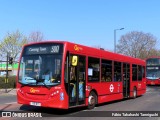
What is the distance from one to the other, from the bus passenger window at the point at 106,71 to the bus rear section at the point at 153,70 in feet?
79.6

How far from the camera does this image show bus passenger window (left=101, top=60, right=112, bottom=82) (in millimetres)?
16078

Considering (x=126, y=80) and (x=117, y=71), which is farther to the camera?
(x=126, y=80)

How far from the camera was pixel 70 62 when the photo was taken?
12898mm

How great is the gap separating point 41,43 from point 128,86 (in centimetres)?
861

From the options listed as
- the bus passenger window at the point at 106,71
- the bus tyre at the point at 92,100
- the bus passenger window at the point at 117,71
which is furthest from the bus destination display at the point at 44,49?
the bus passenger window at the point at 117,71

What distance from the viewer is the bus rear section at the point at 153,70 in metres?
40.2

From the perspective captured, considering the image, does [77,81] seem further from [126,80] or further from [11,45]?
[11,45]

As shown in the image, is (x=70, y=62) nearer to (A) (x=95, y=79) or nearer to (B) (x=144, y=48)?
(A) (x=95, y=79)

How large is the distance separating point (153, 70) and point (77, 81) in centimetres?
2873

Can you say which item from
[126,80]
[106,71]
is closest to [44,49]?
[106,71]

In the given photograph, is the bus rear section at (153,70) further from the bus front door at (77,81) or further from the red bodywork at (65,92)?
the bus front door at (77,81)

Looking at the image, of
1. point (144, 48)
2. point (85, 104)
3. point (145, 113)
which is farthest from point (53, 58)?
point (144, 48)

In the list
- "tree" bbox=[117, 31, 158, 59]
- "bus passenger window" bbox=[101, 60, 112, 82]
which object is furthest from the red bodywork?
"tree" bbox=[117, 31, 158, 59]

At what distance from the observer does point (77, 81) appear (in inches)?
529
